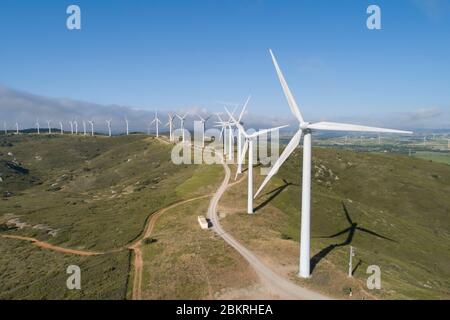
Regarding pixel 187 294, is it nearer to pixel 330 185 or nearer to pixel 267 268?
pixel 267 268

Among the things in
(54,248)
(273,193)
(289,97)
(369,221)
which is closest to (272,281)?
(289,97)

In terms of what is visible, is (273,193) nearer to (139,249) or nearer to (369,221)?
(369,221)

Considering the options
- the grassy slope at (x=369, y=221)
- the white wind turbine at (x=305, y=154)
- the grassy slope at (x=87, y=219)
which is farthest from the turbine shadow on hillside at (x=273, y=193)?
the white wind turbine at (x=305, y=154)

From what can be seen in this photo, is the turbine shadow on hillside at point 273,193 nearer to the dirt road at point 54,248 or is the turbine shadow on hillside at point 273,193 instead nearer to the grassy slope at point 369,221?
the grassy slope at point 369,221

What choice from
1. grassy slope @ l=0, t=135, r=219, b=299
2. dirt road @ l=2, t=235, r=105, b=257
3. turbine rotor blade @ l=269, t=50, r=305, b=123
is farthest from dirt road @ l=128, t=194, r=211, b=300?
turbine rotor blade @ l=269, t=50, r=305, b=123

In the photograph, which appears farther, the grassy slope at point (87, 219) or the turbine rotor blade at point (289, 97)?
the grassy slope at point (87, 219)

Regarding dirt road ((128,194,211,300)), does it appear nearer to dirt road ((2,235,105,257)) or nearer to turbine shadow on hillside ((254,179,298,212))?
dirt road ((2,235,105,257))

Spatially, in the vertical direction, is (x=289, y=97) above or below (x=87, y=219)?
above
